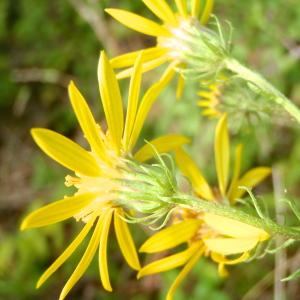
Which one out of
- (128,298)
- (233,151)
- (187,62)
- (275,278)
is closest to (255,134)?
(233,151)

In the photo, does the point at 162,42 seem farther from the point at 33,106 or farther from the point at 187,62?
the point at 33,106

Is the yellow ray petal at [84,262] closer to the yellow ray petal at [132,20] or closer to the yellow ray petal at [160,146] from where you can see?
the yellow ray petal at [160,146]

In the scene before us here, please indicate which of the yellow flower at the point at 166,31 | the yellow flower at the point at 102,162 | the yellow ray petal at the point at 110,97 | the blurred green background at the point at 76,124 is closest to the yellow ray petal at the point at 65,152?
the yellow flower at the point at 102,162

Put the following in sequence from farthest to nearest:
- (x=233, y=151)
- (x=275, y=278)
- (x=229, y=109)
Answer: (x=233, y=151)
(x=275, y=278)
(x=229, y=109)

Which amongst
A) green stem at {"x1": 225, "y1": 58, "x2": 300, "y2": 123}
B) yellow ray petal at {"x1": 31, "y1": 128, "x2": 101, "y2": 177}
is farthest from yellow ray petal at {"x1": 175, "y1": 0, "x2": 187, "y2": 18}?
yellow ray petal at {"x1": 31, "y1": 128, "x2": 101, "y2": 177}

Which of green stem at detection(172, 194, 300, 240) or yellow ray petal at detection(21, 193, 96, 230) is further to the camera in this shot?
green stem at detection(172, 194, 300, 240)

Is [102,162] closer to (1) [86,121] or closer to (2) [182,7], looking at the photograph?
(1) [86,121]

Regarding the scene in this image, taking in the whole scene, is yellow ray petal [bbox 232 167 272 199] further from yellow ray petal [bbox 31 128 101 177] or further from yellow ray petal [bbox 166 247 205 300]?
yellow ray petal [bbox 31 128 101 177]

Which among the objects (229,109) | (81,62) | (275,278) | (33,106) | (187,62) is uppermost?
(187,62)
